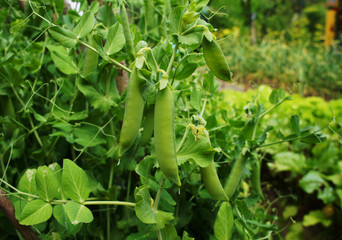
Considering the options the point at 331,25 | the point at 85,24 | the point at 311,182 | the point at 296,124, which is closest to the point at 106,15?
the point at 85,24

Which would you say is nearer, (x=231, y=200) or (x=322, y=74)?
(x=231, y=200)

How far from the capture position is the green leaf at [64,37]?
1.51 ft

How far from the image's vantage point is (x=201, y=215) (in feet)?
2.13

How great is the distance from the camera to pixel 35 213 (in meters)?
0.45

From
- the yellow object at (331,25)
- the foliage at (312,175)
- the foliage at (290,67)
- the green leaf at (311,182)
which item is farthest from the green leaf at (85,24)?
the yellow object at (331,25)

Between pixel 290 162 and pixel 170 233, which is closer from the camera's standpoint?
pixel 170 233

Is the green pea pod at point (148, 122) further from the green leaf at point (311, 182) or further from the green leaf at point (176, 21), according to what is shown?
the green leaf at point (311, 182)

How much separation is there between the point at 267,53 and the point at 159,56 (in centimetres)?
494

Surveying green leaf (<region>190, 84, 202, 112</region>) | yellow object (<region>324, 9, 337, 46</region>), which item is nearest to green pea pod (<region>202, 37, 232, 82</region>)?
green leaf (<region>190, 84, 202, 112</region>)

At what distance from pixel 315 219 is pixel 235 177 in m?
1.28

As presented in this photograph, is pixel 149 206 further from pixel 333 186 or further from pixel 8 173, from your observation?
pixel 333 186

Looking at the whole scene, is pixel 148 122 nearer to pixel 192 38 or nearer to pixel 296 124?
pixel 192 38

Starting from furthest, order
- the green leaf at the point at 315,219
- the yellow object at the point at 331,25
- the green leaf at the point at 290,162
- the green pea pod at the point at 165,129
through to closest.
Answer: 1. the yellow object at the point at 331,25
2. the green leaf at the point at 290,162
3. the green leaf at the point at 315,219
4. the green pea pod at the point at 165,129

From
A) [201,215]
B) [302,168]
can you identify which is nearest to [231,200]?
[201,215]
